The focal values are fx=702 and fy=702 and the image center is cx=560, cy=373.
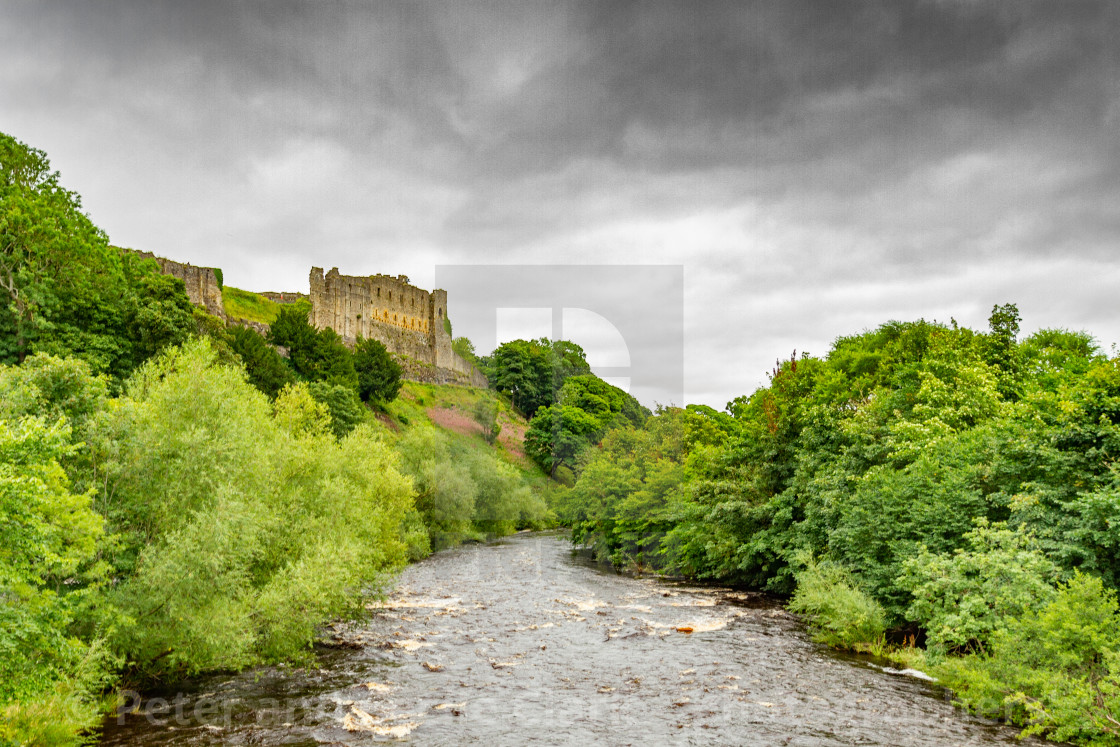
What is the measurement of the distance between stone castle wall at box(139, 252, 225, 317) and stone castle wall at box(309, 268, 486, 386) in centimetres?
2219

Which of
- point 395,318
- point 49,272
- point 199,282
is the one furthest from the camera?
point 395,318

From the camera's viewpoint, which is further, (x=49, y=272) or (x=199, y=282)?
(x=199, y=282)

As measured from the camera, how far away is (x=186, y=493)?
18469mm

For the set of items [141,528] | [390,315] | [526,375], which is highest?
[390,315]

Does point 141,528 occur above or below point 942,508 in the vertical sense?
below

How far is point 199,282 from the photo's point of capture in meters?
79.6

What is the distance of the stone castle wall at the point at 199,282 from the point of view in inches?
3039

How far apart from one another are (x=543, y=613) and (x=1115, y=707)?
66.0 feet

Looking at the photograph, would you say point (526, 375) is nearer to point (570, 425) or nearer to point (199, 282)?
point (570, 425)

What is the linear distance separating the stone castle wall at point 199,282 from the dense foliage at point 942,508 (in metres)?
56.6

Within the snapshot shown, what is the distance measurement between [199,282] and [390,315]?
145 feet

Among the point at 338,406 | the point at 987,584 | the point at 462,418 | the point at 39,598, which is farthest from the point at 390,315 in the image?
the point at 987,584

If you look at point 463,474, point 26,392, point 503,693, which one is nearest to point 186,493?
point 26,392

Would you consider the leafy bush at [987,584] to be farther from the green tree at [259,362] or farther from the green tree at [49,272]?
the green tree at [259,362]
